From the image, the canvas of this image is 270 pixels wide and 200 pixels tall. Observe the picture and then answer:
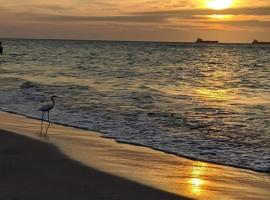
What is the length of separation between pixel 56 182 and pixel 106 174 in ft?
3.12

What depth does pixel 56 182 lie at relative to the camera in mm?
6898

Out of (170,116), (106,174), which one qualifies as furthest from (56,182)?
(170,116)

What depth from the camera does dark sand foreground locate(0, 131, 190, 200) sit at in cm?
632

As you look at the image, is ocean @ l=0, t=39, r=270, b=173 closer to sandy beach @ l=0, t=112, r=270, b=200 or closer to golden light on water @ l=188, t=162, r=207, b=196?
golden light on water @ l=188, t=162, r=207, b=196

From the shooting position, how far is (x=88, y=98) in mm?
19531

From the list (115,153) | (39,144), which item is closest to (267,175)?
(115,153)

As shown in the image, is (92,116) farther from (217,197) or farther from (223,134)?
(217,197)

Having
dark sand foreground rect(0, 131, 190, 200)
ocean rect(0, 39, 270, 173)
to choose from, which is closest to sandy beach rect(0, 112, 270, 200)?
dark sand foreground rect(0, 131, 190, 200)

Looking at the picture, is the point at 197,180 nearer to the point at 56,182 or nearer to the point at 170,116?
the point at 56,182

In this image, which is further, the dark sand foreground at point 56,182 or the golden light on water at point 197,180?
the golden light on water at point 197,180

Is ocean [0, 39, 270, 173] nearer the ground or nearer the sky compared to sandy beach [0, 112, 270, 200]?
nearer the ground

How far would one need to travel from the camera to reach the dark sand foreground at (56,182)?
632cm

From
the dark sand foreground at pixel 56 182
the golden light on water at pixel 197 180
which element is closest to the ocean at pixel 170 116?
the golden light on water at pixel 197 180

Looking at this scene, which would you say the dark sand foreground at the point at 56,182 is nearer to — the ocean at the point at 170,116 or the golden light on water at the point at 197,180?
the golden light on water at the point at 197,180
